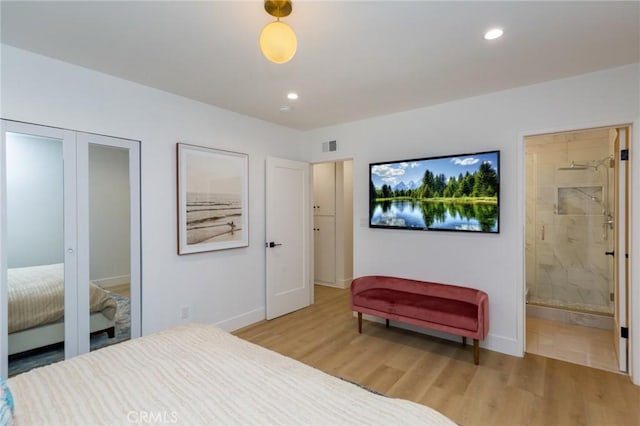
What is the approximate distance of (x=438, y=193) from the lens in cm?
331

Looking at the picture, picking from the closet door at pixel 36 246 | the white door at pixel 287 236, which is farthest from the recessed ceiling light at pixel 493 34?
the closet door at pixel 36 246

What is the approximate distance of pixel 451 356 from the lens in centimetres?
292

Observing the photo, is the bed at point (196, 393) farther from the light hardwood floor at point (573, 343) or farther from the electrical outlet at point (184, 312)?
the light hardwood floor at point (573, 343)

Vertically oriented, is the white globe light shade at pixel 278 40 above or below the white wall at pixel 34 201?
above

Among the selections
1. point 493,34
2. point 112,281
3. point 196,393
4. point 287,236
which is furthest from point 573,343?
point 112,281

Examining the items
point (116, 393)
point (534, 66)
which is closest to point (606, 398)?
point (534, 66)

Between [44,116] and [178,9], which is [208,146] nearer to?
[44,116]

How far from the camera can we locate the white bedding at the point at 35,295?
2.19 m

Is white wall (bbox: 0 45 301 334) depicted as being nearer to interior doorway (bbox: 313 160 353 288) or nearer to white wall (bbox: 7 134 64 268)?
white wall (bbox: 7 134 64 268)

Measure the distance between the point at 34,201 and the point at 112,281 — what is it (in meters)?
0.85

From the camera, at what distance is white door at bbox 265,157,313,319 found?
396 centimetres

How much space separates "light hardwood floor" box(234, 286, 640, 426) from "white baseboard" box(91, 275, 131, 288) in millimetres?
1365

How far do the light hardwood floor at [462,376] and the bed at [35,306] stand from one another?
170 centimetres

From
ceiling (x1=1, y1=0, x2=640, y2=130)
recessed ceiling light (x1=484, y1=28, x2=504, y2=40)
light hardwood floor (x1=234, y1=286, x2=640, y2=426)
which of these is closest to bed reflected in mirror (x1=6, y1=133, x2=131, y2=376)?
ceiling (x1=1, y1=0, x2=640, y2=130)
